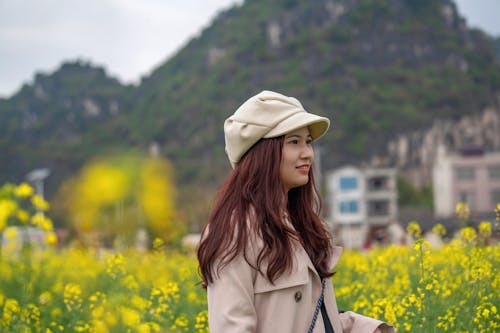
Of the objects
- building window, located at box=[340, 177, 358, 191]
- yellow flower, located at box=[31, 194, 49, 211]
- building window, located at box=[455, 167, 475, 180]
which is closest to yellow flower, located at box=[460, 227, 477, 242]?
yellow flower, located at box=[31, 194, 49, 211]

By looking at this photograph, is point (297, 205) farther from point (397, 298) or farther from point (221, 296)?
point (397, 298)

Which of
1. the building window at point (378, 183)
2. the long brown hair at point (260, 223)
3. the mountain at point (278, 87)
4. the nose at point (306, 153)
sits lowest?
the building window at point (378, 183)

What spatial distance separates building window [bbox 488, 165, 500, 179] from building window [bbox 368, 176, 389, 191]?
5683 millimetres

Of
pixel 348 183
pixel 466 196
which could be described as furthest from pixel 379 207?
pixel 466 196

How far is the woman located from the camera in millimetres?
2467

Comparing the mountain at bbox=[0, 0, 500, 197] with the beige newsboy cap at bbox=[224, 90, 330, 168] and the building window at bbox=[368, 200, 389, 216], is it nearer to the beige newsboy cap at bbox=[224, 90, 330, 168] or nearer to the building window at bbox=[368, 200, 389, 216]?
the building window at bbox=[368, 200, 389, 216]

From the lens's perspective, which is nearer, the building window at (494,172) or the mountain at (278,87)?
the building window at (494,172)

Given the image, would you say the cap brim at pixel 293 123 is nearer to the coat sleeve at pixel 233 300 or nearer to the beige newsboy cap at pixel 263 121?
the beige newsboy cap at pixel 263 121

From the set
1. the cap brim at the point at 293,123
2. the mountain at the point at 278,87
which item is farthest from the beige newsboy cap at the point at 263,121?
the mountain at the point at 278,87

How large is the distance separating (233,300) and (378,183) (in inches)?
1630

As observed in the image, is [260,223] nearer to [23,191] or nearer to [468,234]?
[23,191]

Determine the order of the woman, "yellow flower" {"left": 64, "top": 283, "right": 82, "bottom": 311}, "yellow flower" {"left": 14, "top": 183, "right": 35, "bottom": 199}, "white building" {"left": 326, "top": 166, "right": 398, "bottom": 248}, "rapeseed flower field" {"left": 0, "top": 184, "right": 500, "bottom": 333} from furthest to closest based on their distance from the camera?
"white building" {"left": 326, "top": 166, "right": 398, "bottom": 248} < "yellow flower" {"left": 64, "top": 283, "right": 82, "bottom": 311} < "rapeseed flower field" {"left": 0, "top": 184, "right": 500, "bottom": 333} < the woman < "yellow flower" {"left": 14, "top": 183, "right": 35, "bottom": 199}

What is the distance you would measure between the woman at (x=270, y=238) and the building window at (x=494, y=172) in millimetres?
39444

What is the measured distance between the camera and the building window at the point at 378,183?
4291cm
